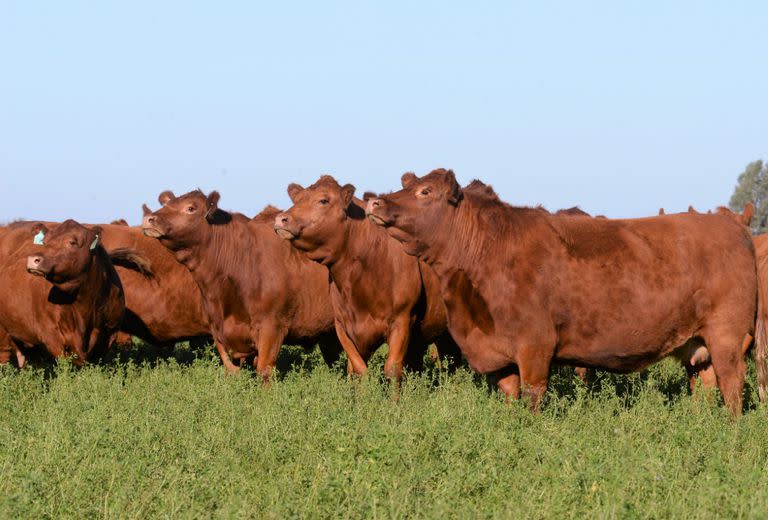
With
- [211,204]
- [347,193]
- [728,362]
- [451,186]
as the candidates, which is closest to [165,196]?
[211,204]

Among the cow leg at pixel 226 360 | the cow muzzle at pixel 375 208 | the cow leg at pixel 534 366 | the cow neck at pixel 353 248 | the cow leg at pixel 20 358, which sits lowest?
the cow leg at pixel 20 358

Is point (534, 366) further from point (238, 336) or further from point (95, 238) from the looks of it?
point (95, 238)

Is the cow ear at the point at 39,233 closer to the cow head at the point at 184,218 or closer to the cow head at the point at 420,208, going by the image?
the cow head at the point at 184,218

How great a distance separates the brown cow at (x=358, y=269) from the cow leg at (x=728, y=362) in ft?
9.80

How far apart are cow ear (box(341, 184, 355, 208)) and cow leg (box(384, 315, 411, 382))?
1.29 m

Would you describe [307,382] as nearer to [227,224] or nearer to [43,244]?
[227,224]

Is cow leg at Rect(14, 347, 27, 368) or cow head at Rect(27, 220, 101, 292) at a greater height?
cow head at Rect(27, 220, 101, 292)

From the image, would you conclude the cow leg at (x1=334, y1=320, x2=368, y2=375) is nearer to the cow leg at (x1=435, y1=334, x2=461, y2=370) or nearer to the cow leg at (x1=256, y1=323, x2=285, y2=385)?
the cow leg at (x1=256, y1=323, x2=285, y2=385)

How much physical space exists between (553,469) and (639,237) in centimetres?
280

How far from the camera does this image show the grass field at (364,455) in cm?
572

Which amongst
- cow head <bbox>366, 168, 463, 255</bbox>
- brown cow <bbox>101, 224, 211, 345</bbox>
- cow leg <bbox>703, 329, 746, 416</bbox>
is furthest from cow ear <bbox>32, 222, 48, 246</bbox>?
cow leg <bbox>703, 329, 746, 416</bbox>

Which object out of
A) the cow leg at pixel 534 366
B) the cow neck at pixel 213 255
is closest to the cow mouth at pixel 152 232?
the cow neck at pixel 213 255

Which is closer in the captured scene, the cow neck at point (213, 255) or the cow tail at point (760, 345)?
the cow tail at point (760, 345)

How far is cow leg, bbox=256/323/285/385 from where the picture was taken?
10625 mm
